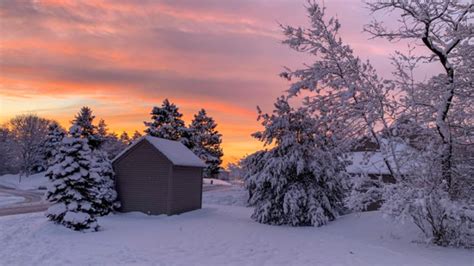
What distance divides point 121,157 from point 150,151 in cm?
188

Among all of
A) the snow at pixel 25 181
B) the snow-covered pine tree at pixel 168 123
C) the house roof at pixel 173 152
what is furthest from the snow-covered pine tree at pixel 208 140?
the house roof at pixel 173 152

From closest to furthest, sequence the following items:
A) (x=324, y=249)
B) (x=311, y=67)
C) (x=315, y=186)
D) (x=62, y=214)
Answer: (x=324, y=249) < (x=311, y=67) < (x=62, y=214) < (x=315, y=186)

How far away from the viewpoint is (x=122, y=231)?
53.7 ft

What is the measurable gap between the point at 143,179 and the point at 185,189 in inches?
105

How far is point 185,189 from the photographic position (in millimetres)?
24031

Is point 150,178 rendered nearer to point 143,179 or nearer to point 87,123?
point 143,179

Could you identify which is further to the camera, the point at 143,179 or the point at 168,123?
the point at 168,123

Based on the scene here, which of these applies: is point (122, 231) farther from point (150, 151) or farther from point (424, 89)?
point (424, 89)

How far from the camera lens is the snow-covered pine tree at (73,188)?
1616cm

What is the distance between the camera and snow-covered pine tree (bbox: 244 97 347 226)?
19.3m

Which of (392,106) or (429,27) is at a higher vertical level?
(429,27)

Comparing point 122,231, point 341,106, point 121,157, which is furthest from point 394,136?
point 121,157

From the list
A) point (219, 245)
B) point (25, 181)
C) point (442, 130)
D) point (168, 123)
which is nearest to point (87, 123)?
point (168, 123)

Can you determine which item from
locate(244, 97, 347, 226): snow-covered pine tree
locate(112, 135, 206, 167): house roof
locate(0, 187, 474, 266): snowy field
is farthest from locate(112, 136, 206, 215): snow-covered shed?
locate(244, 97, 347, 226): snow-covered pine tree
